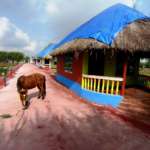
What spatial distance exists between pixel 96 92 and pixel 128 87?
4.29m

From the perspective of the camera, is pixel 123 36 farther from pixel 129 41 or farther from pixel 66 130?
pixel 66 130

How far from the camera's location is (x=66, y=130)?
18.2 ft

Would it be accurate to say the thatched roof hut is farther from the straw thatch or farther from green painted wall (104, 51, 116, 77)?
green painted wall (104, 51, 116, 77)

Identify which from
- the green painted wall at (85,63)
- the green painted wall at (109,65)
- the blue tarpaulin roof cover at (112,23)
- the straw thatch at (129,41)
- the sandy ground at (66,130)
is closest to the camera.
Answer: the sandy ground at (66,130)

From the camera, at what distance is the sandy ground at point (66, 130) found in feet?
15.3

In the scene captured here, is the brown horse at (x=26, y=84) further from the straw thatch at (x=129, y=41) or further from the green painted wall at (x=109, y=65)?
the green painted wall at (x=109, y=65)

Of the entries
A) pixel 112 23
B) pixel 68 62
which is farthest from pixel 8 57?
pixel 112 23

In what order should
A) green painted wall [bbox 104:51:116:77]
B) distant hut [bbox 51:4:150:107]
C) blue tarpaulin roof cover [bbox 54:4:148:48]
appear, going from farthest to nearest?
green painted wall [bbox 104:51:116:77] < blue tarpaulin roof cover [bbox 54:4:148:48] < distant hut [bbox 51:4:150:107]

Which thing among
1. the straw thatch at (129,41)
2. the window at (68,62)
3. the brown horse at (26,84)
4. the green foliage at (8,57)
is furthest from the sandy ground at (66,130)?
the green foliage at (8,57)

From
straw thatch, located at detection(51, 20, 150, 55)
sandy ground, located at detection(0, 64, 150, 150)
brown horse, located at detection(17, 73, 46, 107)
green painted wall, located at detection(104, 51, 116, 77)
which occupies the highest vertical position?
straw thatch, located at detection(51, 20, 150, 55)

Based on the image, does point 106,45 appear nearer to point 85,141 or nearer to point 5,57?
point 85,141

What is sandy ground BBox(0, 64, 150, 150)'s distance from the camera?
4.67 m

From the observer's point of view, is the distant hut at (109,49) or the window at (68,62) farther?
the window at (68,62)

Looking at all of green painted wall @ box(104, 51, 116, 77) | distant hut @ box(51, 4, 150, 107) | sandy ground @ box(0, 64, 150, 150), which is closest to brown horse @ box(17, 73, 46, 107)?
sandy ground @ box(0, 64, 150, 150)
